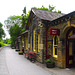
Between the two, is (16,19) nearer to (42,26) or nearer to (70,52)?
(42,26)

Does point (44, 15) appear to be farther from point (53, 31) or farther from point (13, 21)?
point (13, 21)

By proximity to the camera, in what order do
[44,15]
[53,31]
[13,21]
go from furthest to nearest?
[13,21]
[44,15]
[53,31]

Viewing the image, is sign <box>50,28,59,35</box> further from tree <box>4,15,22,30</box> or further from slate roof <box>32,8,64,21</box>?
tree <box>4,15,22,30</box>

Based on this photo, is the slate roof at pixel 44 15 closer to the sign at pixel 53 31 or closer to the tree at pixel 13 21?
the sign at pixel 53 31

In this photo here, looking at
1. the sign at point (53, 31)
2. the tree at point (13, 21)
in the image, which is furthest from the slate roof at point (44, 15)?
the tree at point (13, 21)

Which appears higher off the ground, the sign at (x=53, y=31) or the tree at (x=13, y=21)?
the tree at (x=13, y=21)

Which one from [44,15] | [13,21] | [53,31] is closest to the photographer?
[53,31]

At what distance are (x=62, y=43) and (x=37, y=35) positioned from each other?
395cm

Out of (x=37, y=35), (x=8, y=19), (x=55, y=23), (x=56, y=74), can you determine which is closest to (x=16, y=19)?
(x=8, y=19)

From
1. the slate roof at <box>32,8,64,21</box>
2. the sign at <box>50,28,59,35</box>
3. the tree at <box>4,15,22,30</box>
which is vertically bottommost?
the sign at <box>50,28,59,35</box>

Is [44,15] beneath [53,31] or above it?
above

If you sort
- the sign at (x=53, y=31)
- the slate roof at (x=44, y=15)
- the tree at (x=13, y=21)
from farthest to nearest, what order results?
the tree at (x=13, y=21) → the slate roof at (x=44, y=15) → the sign at (x=53, y=31)

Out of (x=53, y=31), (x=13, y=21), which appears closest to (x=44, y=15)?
(x=53, y=31)

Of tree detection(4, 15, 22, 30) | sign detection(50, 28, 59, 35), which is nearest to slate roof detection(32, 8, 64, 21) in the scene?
sign detection(50, 28, 59, 35)
